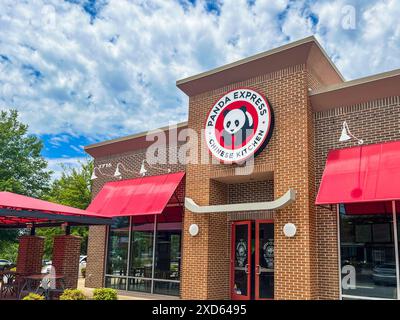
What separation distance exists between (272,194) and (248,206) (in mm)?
1663

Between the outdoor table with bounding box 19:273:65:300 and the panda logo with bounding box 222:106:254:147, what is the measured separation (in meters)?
6.64

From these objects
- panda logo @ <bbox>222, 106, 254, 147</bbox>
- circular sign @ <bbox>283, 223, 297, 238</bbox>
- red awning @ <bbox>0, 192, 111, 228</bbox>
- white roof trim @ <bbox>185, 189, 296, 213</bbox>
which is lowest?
circular sign @ <bbox>283, 223, 297, 238</bbox>

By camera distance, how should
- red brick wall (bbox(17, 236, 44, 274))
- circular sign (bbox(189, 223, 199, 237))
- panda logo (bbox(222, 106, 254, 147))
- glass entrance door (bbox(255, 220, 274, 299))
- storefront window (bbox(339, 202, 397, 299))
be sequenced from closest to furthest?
storefront window (bbox(339, 202, 397, 299)) < glass entrance door (bbox(255, 220, 274, 299)) < panda logo (bbox(222, 106, 254, 147)) < circular sign (bbox(189, 223, 199, 237)) < red brick wall (bbox(17, 236, 44, 274))

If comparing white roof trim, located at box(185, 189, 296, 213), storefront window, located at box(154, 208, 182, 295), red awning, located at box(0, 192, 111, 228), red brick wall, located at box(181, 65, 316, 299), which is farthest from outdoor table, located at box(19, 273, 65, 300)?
white roof trim, located at box(185, 189, 296, 213)

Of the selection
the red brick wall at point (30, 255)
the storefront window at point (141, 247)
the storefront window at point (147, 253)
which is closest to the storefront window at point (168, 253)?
the storefront window at point (147, 253)

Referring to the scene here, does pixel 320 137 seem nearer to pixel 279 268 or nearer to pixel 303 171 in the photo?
pixel 303 171

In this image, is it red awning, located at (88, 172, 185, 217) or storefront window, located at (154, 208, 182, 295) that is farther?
storefront window, located at (154, 208, 182, 295)

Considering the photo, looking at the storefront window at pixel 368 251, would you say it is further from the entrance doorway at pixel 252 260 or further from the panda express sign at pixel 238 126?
the panda express sign at pixel 238 126

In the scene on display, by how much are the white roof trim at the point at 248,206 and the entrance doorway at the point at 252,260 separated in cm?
150

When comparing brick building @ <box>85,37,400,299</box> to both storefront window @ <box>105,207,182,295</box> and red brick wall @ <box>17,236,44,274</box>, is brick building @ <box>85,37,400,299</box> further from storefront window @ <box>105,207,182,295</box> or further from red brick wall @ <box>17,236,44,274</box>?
red brick wall @ <box>17,236,44,274</box>

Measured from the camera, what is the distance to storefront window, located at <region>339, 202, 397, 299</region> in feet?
32.1

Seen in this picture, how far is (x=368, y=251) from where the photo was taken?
10109 mm
